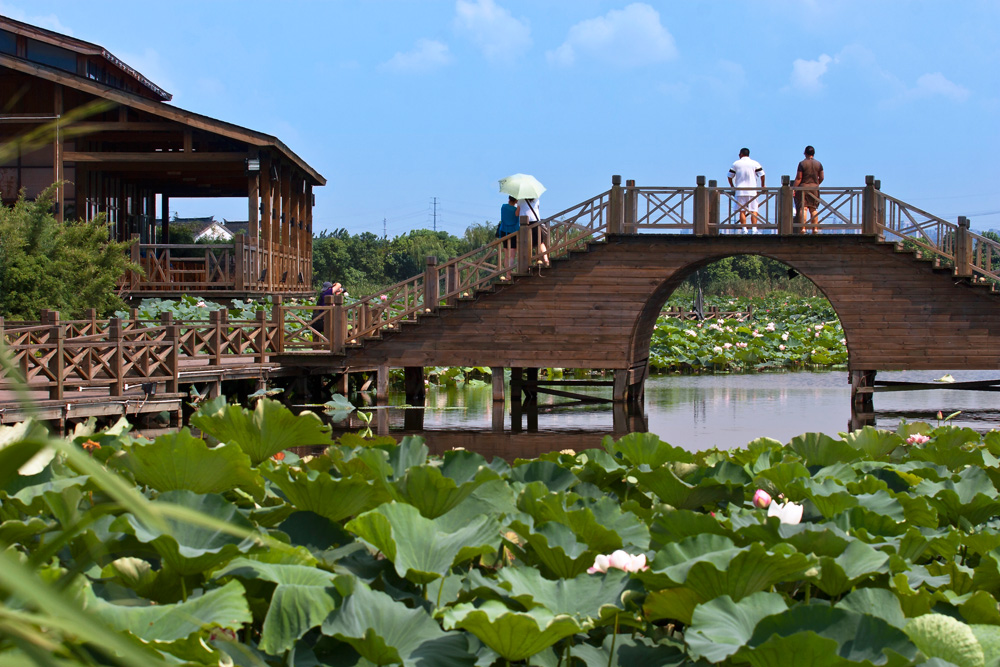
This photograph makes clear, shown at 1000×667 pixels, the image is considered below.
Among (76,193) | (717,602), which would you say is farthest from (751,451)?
(76,193)

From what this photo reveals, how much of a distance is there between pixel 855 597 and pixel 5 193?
23.1m

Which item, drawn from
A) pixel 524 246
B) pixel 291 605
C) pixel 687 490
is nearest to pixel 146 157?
pixel 524 246

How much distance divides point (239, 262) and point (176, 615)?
822 inches

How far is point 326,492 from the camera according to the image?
115 inches

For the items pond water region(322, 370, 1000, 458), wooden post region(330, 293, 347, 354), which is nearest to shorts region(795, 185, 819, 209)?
pond water region(322, 370, 1000, 458)

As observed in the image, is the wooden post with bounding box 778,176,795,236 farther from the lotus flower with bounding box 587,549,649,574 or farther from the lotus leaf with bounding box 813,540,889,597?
the lotus flower with bounding box 587,549,649,574

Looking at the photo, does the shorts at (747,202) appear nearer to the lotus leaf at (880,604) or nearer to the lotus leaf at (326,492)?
the lotus leaf at (326,492)

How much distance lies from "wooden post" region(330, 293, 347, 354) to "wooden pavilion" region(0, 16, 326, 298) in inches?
141

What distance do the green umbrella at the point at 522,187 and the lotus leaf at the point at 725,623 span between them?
57.3 feet

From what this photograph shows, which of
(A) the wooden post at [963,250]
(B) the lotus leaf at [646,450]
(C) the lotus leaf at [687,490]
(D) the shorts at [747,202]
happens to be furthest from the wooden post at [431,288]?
(C) the lotus leaf at [687,490]

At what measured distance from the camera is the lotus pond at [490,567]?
83.0 inches

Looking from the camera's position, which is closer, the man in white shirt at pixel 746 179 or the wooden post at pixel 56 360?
the wooden post at pixel 56 360

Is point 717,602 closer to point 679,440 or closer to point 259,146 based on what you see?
point 679,440

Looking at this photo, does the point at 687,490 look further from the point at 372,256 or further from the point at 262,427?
the point at 372,256
